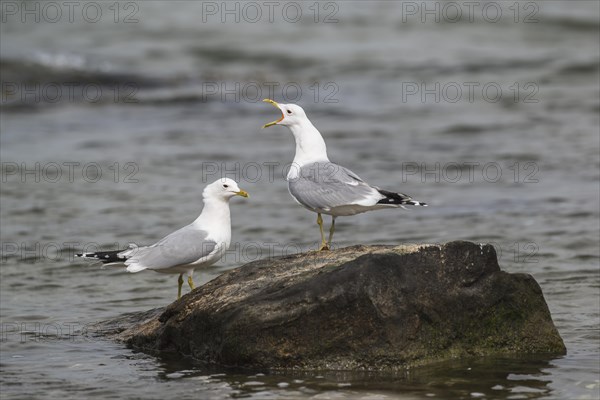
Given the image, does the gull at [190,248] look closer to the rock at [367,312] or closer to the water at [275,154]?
the rock at [367,312]

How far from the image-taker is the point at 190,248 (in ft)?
26.9

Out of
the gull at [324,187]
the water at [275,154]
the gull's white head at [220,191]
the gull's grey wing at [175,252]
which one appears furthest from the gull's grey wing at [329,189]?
the water at [275,154]

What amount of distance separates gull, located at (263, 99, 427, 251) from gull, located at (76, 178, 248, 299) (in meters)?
0.61

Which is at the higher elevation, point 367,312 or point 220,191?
point 220,191

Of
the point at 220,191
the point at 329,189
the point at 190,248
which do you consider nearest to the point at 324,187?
the point at 329,189

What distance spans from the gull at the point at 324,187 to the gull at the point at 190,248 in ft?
2.00

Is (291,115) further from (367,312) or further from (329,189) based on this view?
(367,312)

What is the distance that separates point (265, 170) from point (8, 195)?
3.84 meters

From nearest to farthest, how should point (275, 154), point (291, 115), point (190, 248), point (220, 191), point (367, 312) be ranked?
point (367, 312)
point (190, 248)
point (220, 191)
point (291, 115)
point (275, 154)

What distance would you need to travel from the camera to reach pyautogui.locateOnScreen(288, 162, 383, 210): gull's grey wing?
8.08 meters

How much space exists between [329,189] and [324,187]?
52mm

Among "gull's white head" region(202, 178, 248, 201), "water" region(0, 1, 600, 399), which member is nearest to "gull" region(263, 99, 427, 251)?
"gull's white head" region(202, 178, 248, 201)

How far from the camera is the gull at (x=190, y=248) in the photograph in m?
8.20

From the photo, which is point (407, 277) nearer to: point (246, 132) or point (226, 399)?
point (226, 399)
